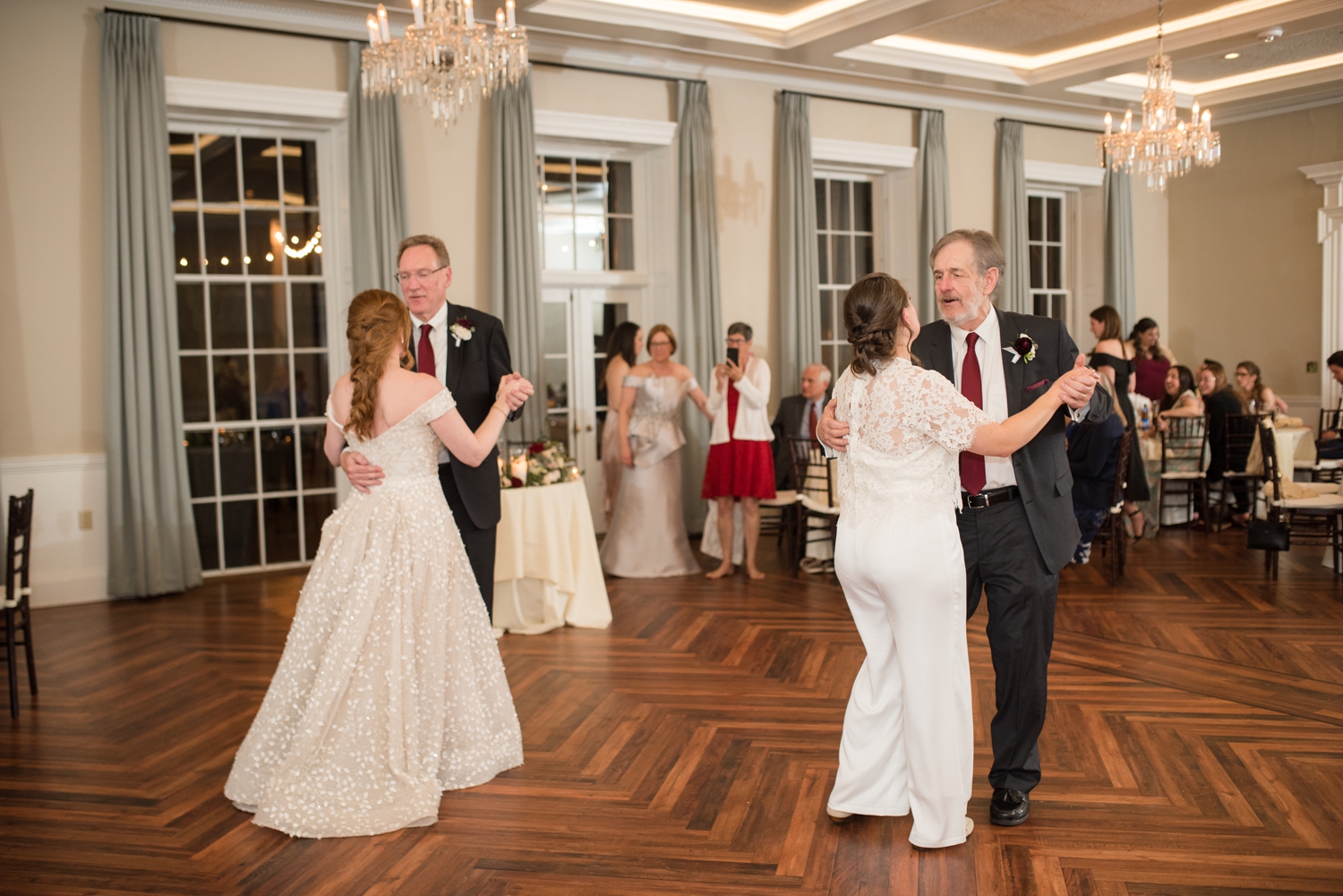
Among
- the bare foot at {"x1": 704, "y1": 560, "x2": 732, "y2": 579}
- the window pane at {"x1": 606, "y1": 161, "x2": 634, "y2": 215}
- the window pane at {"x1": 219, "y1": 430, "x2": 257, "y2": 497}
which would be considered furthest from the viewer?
the window pane at {"x1": 606, "y1": 161, "x2": 634, "y2": 215}

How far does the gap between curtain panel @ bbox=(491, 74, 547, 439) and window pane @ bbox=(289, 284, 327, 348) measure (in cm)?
120

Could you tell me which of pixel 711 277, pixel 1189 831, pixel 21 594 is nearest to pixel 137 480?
pixel 21 594

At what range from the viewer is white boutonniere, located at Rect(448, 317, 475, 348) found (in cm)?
395

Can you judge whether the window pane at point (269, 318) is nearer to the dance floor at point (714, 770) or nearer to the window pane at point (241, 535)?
the window pane at point (241, 535)

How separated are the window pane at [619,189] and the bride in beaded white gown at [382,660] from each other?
5.63 meters

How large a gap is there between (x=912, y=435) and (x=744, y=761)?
1.51m

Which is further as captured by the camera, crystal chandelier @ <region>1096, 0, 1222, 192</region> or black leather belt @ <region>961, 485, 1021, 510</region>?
crystal chandelier @ <region>1096, 0, 1222, 192</region>

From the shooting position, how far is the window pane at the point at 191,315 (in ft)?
23.3

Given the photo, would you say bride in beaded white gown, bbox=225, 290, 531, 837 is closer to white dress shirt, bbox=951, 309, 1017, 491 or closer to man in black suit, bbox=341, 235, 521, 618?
man in black suit, bbox=341, 235, 521, 618

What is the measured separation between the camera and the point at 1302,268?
10.9 m

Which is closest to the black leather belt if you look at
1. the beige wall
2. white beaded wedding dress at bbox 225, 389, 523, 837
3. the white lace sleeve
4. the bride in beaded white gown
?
the white lace sleeve

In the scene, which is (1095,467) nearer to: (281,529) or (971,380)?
(971,380)

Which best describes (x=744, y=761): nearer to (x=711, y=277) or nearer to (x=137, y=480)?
(x=137, y=480)

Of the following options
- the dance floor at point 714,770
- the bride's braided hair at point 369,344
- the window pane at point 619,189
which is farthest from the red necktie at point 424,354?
the window pane at point 619,189
